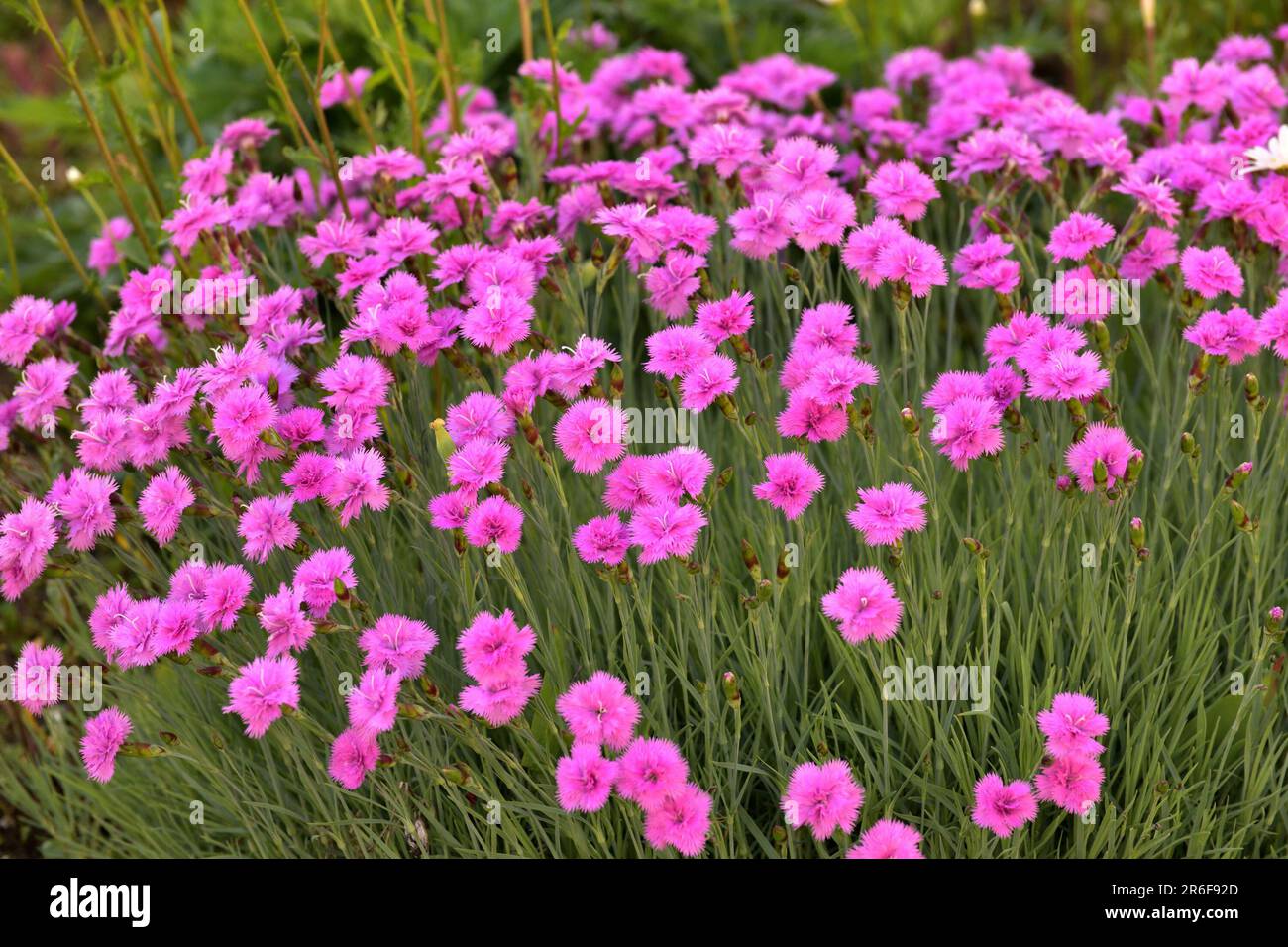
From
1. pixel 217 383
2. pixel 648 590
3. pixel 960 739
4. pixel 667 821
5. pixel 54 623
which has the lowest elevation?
pixel 54 623

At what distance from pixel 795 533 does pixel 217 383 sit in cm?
108

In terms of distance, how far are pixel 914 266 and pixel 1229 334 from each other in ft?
1.86

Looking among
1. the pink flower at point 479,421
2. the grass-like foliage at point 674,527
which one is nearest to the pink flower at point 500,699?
the grass-like foliage at point 674,527

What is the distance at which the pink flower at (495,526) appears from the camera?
1.77 metres

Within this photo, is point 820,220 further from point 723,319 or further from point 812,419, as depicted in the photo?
point 812,419

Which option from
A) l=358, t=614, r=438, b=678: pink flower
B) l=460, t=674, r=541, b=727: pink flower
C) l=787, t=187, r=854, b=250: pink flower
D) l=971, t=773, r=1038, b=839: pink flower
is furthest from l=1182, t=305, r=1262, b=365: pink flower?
l=358, t=614, r=438, b=678: pink flower

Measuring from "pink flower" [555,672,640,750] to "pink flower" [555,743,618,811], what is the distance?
0.08 ft

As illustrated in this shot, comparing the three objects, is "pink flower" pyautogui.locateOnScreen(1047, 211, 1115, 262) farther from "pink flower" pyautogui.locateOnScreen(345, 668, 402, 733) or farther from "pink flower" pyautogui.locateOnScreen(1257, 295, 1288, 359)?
"pink flower" pyautogui.locateOnScreen(345, 668, 402, 733)

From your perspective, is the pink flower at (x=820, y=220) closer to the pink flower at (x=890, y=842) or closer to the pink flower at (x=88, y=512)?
the pink flower at (x=890, y=842)

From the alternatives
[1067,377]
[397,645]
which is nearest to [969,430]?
[1067,377]
